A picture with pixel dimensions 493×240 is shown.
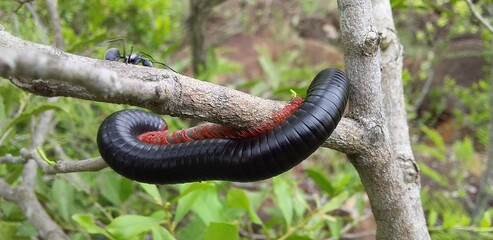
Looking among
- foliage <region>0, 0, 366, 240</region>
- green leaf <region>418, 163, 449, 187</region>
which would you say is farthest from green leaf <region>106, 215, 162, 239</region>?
green leaf <region>418, 163, 449, 187</region>

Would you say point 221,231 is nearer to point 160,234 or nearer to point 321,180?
point 160,234

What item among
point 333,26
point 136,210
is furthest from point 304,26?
point 136,210

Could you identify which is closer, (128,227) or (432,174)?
(128,227)

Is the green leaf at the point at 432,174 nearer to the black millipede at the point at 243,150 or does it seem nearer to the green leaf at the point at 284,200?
the green leaf at the point at 284,200

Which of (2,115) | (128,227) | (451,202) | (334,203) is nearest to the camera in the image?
(128,227)

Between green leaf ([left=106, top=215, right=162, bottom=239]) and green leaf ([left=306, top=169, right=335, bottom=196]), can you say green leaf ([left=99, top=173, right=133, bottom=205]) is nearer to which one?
green leaf ([left=106, top=215, right=162, bottom=239])

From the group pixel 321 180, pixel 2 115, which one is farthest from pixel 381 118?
pixel 2 115

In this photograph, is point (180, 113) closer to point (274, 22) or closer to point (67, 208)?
point (67, 208)
